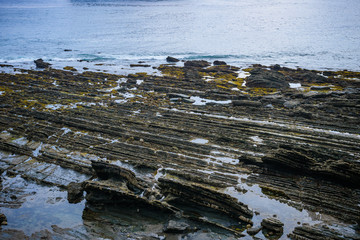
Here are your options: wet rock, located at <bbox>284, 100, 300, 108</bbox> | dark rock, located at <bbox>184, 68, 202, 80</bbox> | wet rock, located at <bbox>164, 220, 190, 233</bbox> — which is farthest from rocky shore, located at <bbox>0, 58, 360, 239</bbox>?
dark rock, located at <bbox>184, 68, 202, 80</bbox>

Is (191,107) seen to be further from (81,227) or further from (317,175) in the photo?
(81,227)

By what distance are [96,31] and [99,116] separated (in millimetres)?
84197

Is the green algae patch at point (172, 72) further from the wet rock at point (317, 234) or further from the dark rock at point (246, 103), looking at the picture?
the wet rock at point (317, 234)

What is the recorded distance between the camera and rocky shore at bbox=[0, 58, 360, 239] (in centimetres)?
1130

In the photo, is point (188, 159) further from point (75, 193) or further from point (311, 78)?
point (311, 78)

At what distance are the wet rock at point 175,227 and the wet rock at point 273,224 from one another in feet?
11.5

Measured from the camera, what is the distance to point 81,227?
440 inches

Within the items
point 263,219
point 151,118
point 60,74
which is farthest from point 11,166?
point 60,74

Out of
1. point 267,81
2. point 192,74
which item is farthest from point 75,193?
point 192,74

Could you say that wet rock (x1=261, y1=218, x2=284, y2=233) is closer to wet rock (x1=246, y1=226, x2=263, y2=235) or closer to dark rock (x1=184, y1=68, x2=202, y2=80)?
wet rock (x1=246, y1=226, x2=263, y2=235)

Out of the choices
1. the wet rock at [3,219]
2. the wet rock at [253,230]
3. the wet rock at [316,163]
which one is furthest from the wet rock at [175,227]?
the wet rock at [3,219]

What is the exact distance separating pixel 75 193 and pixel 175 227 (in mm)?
5890

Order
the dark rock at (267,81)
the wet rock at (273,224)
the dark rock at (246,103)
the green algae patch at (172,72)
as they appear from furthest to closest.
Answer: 1. the green algae patch at (172,72)
2. the dark rock at (267,81)
3. the dark rock at (246,103)
4. the wet rock at (273,224)

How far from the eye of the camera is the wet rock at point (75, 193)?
12902 millimetres
